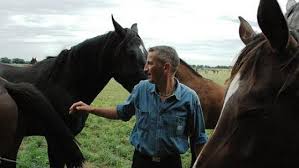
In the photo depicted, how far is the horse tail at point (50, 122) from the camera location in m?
4.33

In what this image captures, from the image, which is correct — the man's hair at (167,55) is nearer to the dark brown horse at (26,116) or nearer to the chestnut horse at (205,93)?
the dark brown horse at (26,116)

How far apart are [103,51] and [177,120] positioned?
2.60m

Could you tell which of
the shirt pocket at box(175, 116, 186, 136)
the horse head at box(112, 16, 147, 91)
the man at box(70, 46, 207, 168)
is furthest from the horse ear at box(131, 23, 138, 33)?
the shirt pocket at box(175, 116, 186, 136)

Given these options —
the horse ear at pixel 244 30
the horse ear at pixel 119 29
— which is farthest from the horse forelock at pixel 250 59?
the horse ear at pixel 119 29

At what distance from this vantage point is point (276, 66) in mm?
1539

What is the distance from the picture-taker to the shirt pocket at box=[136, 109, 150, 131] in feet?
10.4

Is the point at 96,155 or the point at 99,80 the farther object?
the point at 96,155

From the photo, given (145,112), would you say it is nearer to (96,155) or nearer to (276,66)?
(276,66)

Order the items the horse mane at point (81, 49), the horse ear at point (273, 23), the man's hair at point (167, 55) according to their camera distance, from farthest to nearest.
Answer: the horse mane at point (81, 49), the man's hair at point (167, 55), the horse ear at point (273, 23)

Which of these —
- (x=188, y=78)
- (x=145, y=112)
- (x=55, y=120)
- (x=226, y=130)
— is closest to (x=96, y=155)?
(x=188, y=78)

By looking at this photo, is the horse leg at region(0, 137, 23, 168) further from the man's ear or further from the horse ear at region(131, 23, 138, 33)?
the horse ear at region(131, 23, 138, 33)

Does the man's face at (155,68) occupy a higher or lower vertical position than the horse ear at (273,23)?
Answer: lower

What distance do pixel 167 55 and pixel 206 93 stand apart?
417 centimetres

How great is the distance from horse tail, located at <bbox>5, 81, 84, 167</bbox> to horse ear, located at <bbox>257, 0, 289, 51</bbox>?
3.31 meters
